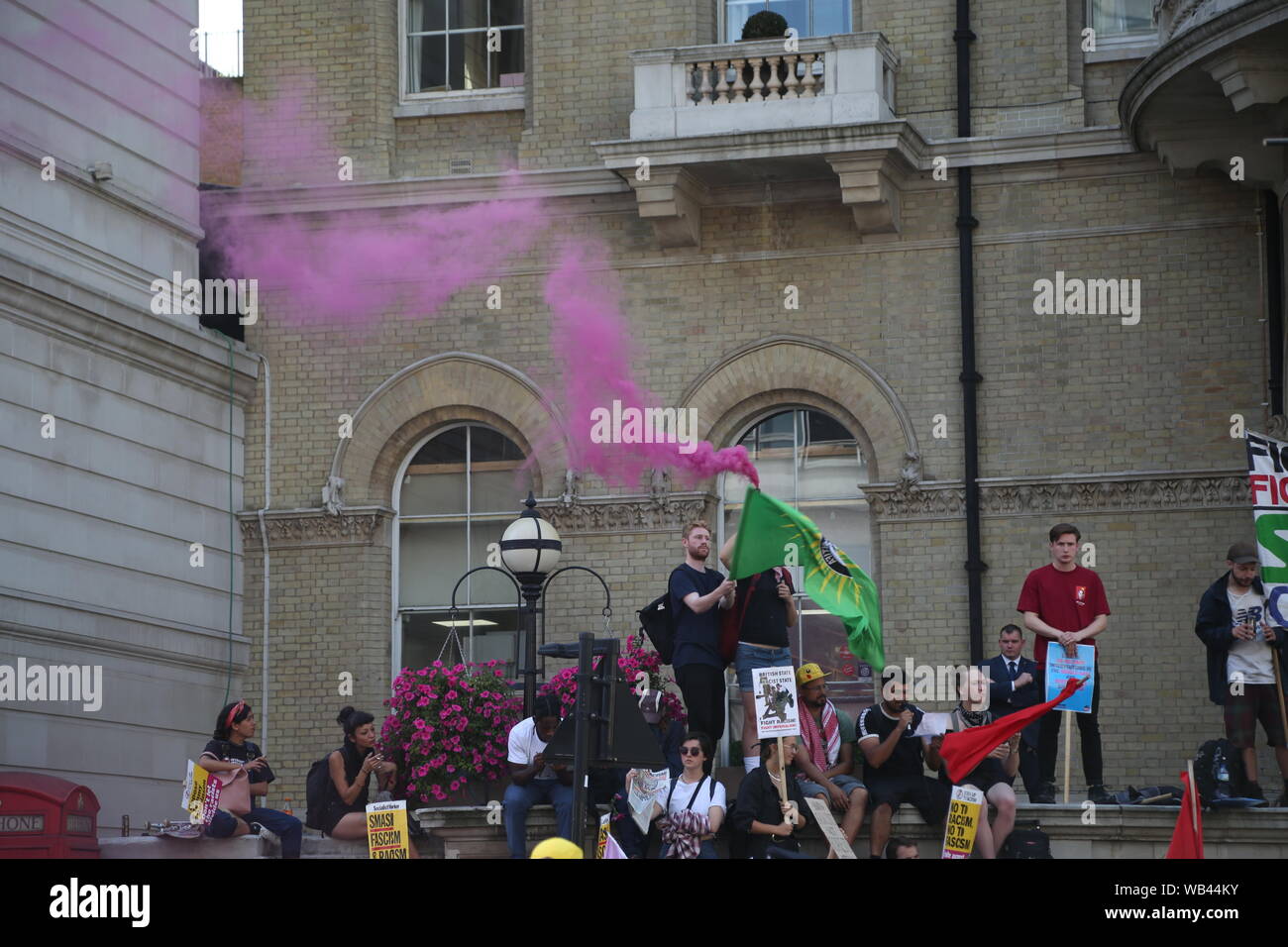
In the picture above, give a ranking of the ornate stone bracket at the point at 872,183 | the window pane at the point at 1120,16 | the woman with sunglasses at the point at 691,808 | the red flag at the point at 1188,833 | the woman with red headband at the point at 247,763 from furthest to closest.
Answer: the window pane at the point at 1120,16 → the ornate stone bracket at the point at 872,183 → the woman with red headband at the point at 247,763 → the woman with sunglasses at the point at 691,808 → the red flag at the point at 1188,833

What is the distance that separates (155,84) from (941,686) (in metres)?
10.3

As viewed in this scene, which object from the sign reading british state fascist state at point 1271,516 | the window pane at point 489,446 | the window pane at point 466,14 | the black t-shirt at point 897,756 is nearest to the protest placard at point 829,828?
the black t-shirt at point 897,756

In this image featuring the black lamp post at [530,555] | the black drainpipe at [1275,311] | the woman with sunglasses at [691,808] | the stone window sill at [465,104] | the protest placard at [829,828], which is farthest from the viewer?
the stone window sill at [465,104]

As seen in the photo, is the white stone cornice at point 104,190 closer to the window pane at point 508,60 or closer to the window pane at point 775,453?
the window pane at point 508,60

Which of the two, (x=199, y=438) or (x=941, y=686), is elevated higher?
(x=199, y=438)

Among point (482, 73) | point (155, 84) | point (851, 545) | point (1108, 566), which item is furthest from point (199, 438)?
point (1108, 566)

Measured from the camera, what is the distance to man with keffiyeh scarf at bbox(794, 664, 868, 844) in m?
14.6

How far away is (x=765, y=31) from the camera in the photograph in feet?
68.0

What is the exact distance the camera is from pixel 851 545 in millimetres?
20703

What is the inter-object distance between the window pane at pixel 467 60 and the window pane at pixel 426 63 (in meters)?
0.08

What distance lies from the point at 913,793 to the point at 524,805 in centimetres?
302

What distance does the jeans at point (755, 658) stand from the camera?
1527 cm

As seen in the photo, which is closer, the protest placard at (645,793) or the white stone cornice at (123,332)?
the protest placard at (645,793)
